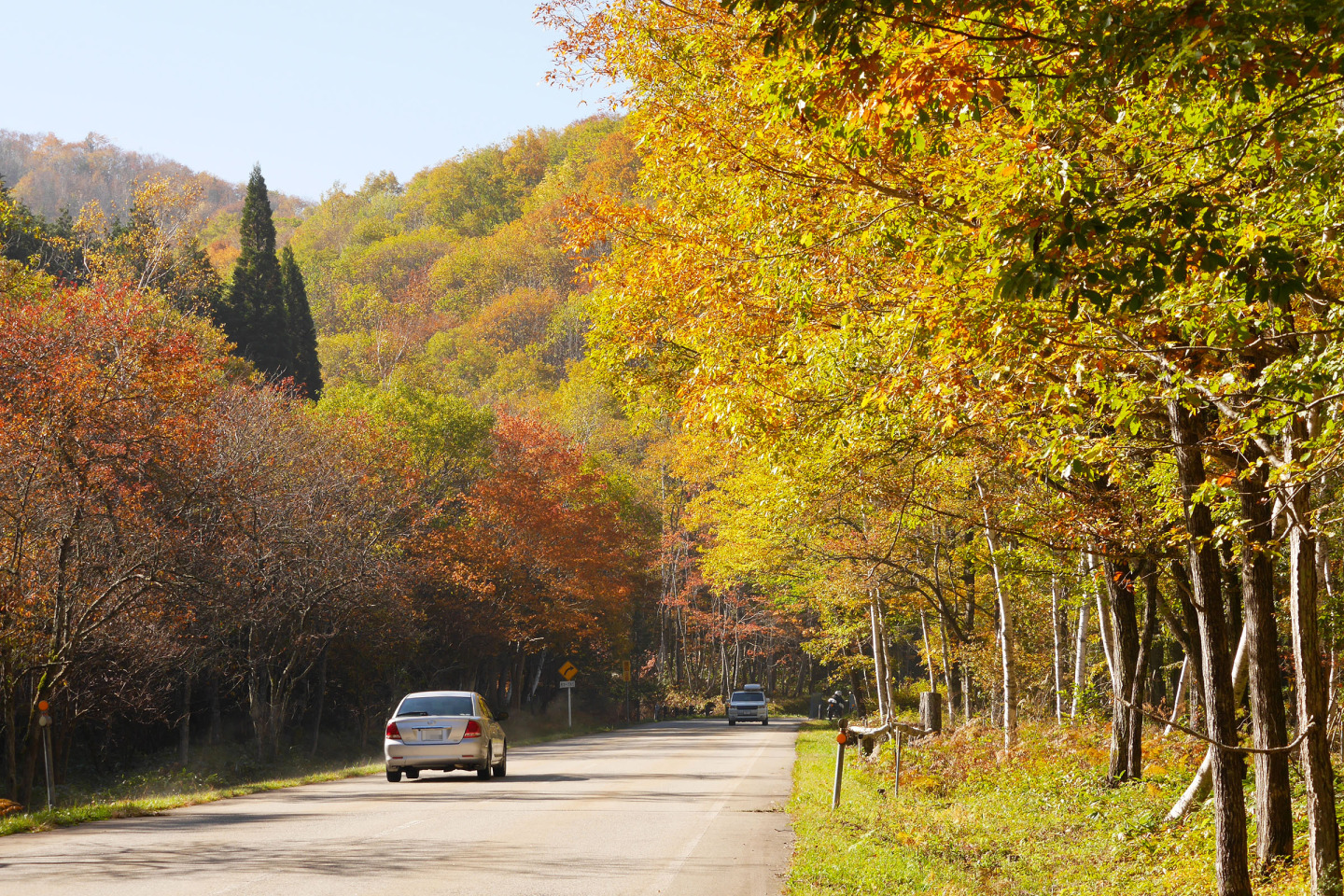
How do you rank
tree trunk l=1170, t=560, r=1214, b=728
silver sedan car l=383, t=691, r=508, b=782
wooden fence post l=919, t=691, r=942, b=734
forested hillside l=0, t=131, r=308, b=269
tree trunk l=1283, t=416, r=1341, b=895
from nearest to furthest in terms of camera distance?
tree trunk l=1283, t=416, r=1341, b=895
tree trunk l=1170, t=560, r=1214, b=728
silver sedan car l=383, t=691, r=508, b=782
wooden fence post l=919, t=691, r=942, b=734
forested hillside l=0, t=131, r=308, b=269

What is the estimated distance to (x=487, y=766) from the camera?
21.8 metres

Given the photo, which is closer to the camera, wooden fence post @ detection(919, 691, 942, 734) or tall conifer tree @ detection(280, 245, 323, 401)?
wooden fence post @ detection(919, 691, 942, 734)

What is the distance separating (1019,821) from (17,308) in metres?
21.0

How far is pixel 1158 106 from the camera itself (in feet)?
22.3

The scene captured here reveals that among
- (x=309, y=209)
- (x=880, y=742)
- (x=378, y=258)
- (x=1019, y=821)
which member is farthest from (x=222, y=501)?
(x=309, y=209)

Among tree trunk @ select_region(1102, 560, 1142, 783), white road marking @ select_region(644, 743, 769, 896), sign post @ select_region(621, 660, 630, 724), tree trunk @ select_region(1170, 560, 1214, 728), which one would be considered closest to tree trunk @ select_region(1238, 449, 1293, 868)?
tree trunk @ select_region(1170, 560, 1214, 728)

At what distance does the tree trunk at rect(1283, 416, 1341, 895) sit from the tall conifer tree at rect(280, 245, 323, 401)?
5528 centimetres

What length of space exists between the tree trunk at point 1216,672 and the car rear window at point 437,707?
13.7 meters

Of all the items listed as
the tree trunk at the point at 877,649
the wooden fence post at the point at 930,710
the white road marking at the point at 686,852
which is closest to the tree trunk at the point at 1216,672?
the white road marking at the point at 686,852

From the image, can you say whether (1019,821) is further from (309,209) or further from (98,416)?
(309,209)

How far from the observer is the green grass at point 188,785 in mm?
15008

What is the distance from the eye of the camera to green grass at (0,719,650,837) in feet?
49.2

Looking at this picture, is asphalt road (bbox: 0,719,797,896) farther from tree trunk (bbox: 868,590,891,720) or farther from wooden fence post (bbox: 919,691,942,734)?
tree trunk (bbox: 868,590,891,720)

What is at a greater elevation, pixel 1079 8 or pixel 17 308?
pixel 17 308
